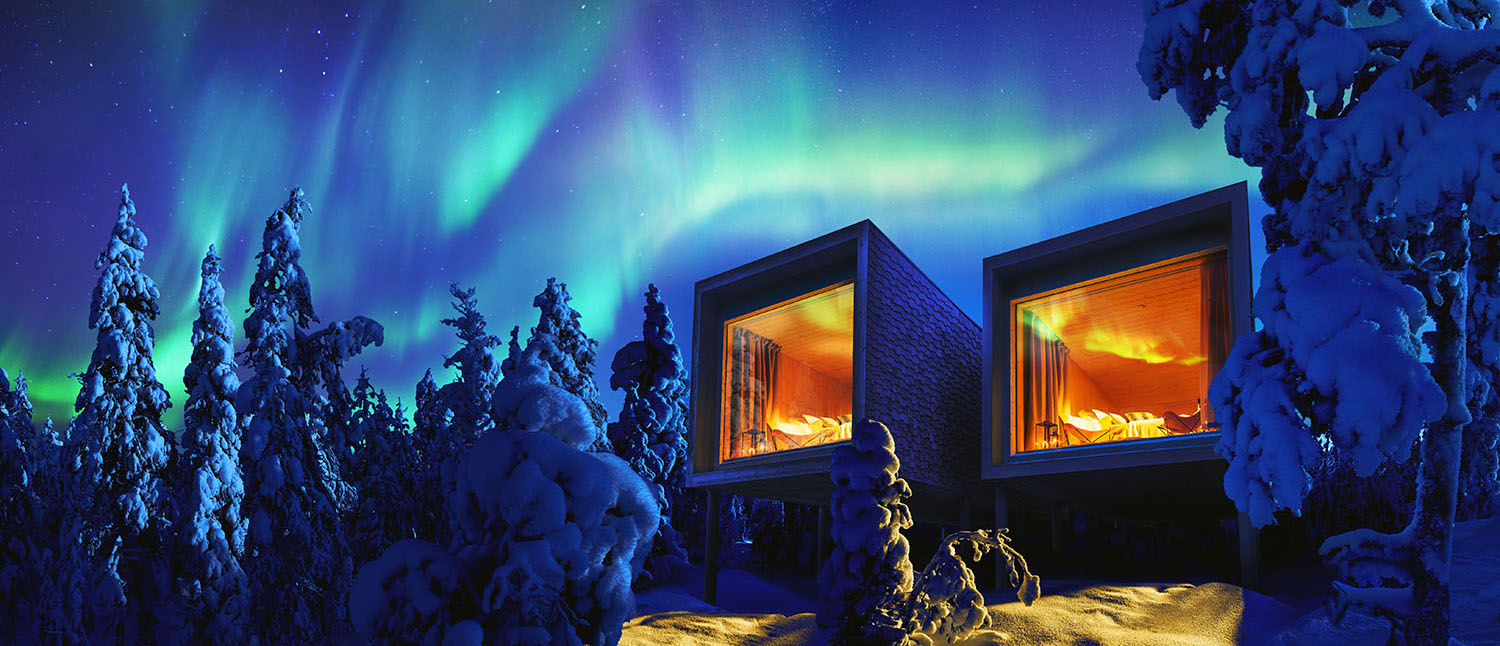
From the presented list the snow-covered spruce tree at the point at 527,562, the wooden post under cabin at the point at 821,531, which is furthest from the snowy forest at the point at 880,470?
the wooden post under cabin at the point at 821,531

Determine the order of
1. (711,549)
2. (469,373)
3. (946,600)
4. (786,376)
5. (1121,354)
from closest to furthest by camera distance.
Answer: (946,600)
(1121,354)
(786,376)
(711,549)
(469,373)

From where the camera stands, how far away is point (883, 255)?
13.7 metres

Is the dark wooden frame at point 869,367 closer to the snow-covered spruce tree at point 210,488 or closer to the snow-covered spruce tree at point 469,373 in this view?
the snow-covered spruce tree at point 210,488

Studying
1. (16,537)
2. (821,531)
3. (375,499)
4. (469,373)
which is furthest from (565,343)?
(16,537)

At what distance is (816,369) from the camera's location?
15.1 metres

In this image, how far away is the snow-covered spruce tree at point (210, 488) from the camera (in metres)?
15.3

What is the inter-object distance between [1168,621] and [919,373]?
5928 millimetres

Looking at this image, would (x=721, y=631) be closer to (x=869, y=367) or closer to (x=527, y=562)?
(x=869, y=367)

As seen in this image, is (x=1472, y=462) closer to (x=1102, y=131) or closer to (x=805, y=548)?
(x=1102, y=131)

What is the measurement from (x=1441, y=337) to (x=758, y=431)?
10281mm

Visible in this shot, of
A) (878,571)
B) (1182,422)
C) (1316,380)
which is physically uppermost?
(1316,380)

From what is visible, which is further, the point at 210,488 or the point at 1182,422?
the point at 210,488

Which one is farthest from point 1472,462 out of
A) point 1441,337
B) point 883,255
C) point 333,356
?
point 333,356

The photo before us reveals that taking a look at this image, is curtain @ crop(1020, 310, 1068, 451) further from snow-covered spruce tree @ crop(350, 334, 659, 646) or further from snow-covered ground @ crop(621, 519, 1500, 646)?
snow-covered spruce tree @ crop(350, 334, 659, 646)
